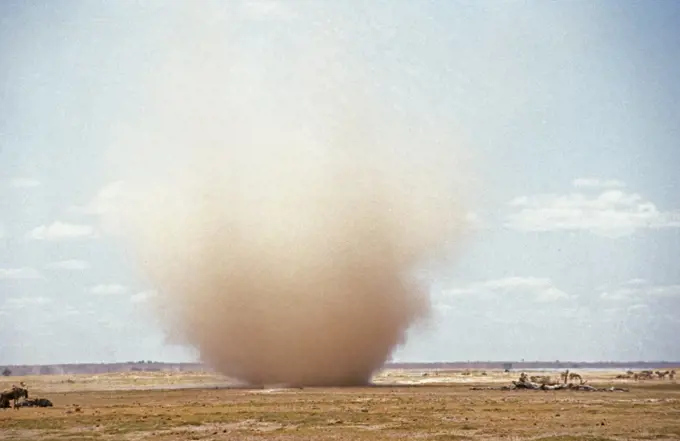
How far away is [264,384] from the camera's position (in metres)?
102

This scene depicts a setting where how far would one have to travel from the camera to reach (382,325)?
106m

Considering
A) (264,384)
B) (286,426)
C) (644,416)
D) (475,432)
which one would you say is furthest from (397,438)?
(264,384)

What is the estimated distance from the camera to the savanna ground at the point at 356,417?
43.2m

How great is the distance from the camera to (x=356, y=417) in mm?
52750

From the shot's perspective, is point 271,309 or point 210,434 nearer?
point 210,434

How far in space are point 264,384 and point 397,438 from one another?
6329cm

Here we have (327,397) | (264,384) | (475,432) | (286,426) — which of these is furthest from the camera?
(264,384)

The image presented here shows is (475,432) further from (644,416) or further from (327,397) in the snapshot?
(327,397)

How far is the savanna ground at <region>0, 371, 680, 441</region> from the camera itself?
43156 mm

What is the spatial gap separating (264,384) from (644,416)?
2310 inches

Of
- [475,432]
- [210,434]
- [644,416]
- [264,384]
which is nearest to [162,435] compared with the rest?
[210,434]

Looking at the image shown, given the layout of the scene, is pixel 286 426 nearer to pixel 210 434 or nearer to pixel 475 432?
pixel 210 434

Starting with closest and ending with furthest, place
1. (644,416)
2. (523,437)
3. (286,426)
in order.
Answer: (523,437), (286,426), (644,416)

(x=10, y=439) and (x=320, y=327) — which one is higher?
(x=320, y=327)
